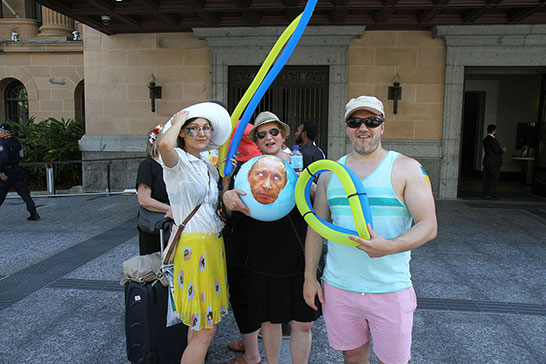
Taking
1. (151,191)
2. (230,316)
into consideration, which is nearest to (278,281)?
(151,191)

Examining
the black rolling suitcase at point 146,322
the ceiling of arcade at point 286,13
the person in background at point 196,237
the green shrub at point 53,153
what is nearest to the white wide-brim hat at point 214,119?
the person in background at point 196,237

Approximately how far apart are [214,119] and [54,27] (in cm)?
1540

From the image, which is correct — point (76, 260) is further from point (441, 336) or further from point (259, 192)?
point (441, 336)

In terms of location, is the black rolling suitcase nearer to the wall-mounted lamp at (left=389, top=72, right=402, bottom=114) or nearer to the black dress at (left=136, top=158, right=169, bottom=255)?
the black dress at (left=136, top=158, right=169, bottom=255)

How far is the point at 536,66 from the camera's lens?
920 centimetres

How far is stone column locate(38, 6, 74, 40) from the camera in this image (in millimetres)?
14432

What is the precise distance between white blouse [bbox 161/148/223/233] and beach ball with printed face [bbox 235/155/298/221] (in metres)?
0.29

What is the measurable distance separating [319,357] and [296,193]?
1.49 metres

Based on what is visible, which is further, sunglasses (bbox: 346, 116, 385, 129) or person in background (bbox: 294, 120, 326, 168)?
person in background (bbox: 294, 120, 326, 168)

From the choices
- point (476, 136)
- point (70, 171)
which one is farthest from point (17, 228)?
point (476, 136)

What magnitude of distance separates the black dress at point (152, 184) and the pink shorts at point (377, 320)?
161 cm

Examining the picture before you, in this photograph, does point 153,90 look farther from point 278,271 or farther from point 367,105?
point 367,105

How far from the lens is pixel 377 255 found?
1.68m

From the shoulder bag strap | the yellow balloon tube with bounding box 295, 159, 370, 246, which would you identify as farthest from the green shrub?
the yellow balloon tube with bounding box 295, 159, 370, 246
